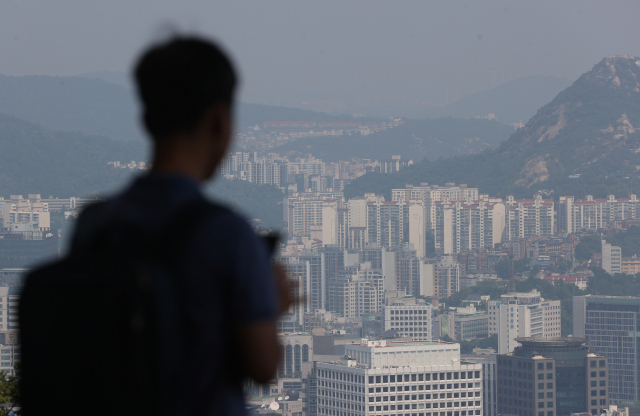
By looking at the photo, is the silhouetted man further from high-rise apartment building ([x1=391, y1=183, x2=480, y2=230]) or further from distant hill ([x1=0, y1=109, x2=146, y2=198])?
high-rise apartment building ([x1=391, y1=183, x2=480, y2=230])

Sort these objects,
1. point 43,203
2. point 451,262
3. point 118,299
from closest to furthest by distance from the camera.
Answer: point 118,299, point 451,262, point 43,203

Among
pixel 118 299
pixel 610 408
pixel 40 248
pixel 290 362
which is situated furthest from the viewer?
pixel 40 248

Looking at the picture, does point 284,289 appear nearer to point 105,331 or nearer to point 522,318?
point 105,331

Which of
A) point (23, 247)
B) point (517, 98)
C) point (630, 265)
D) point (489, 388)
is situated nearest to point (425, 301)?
point (630, 265)

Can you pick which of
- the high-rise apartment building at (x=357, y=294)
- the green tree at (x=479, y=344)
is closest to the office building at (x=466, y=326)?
the green tree at (x=479, y=344)

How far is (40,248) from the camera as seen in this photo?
23.4 metres

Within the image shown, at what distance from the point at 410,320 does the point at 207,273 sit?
2058 centimetres

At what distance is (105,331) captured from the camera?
1.31ft

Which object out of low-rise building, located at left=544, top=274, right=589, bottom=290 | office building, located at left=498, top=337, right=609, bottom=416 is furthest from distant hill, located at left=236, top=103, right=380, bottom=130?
office building, located at left=498, top=337, right=609, bottom=416

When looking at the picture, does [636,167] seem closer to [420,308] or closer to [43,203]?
[420,308]

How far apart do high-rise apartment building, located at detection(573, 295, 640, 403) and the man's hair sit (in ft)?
60.9

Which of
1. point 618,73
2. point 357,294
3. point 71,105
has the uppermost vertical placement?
point 71,105

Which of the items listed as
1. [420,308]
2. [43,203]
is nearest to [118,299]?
[420,308]

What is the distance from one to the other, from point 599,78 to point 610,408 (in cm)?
2185
